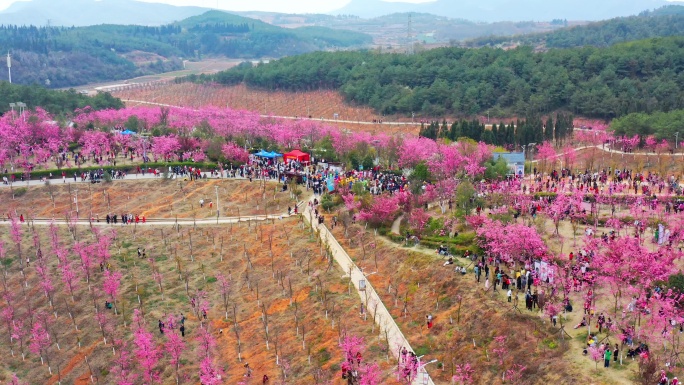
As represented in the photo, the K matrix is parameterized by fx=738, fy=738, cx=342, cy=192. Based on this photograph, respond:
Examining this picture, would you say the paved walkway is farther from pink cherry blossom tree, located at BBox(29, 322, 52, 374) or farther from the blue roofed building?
the blue roofed building

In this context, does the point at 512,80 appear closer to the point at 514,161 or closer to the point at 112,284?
the point at 514,161

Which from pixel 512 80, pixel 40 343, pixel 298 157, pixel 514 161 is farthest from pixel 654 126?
pixel 40 343

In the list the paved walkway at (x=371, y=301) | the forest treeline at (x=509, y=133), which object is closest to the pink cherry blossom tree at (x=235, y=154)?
the paved walkway at (x=371, y=301)

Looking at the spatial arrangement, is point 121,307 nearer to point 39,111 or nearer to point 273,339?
point 273,339

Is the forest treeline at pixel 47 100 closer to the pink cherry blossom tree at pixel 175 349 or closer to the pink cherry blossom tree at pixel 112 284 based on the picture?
the pink cherry blossom tree at pixel 112 284

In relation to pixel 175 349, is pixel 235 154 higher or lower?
higher
